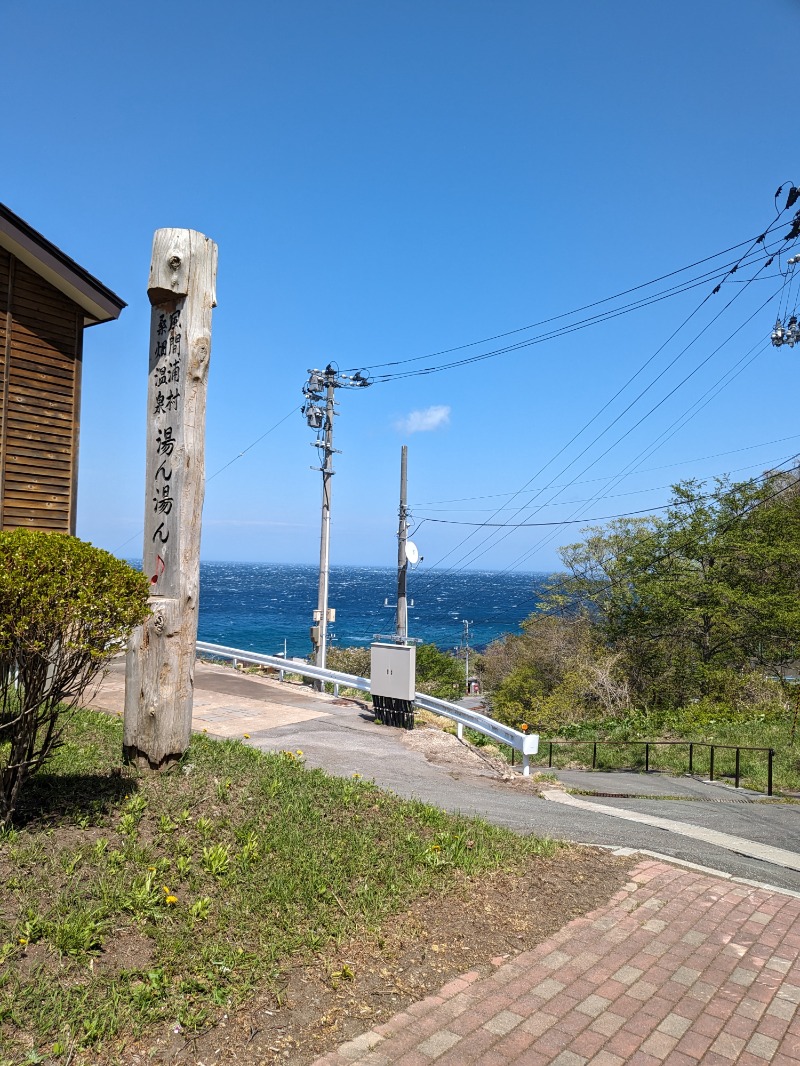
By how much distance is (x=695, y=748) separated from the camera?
1627 centimetres

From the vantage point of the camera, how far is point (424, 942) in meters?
4.45

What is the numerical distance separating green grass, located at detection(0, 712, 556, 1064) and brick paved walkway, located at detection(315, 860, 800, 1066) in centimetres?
82

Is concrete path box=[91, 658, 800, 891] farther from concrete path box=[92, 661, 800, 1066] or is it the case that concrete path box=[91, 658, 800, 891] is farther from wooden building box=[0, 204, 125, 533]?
wooden building box=[0, 204, 125, 533]

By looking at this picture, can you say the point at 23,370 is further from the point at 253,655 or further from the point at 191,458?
the point at 253,655

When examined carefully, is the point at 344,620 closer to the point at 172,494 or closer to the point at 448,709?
the point at 448,709

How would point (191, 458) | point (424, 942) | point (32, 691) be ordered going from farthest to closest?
Result: point (191, 458) → point (32, 691) → point (424, 942)

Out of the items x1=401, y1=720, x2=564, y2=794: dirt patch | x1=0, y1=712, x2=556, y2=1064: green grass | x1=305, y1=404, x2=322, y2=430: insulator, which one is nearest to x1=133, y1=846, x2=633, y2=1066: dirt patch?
x1=0, y1=712, x2=556, y2=1064: green grass

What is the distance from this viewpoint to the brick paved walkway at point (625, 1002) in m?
3.55

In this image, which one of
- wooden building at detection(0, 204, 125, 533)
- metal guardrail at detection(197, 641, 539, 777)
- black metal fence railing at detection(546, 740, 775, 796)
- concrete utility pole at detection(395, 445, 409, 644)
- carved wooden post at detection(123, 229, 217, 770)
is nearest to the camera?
carved wooden post at detection(123, 229, 217, 770)

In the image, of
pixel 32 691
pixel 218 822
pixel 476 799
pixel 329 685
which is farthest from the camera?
pixel 329 685

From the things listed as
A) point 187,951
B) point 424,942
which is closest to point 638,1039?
point 424,942

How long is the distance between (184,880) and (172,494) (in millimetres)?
3232

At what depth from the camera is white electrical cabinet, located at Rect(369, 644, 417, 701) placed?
13.3 metres

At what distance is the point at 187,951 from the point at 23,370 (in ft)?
30.7
